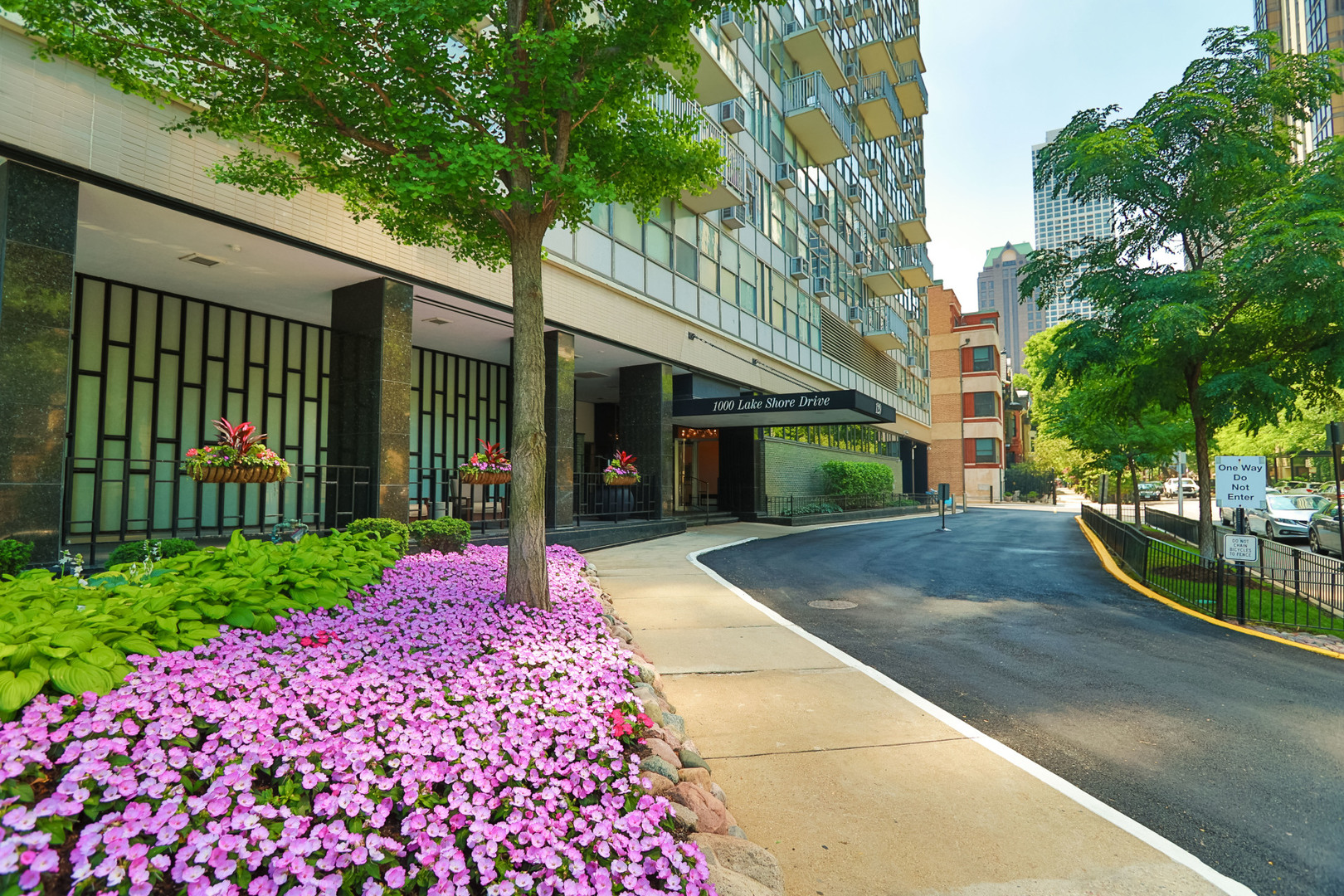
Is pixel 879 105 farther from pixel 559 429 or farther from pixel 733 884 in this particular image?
pixel 733 884

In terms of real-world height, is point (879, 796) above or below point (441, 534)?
below

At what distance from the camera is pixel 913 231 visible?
48.5 m

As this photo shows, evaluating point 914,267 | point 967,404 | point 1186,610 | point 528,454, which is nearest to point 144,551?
point 528,454

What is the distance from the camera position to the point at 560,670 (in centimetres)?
474

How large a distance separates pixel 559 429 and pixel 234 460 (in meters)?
7.66

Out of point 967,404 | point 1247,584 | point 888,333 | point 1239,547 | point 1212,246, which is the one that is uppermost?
point 888,333

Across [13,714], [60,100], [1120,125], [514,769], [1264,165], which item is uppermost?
[1120,125]

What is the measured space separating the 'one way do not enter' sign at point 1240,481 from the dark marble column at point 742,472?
Result: 15.8 m

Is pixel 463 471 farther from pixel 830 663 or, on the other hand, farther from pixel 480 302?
pixel 830 663

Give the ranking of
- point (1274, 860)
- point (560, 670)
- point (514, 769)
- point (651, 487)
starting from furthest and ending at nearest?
point (651, 487) < point (560, 670) < point (1274, 860) < point (514, 769)

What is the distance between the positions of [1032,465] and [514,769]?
82045mm

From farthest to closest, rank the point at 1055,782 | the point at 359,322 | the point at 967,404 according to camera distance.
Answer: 1. the point at 967,404
2. the point at 359,322
3. the point at 1055,782

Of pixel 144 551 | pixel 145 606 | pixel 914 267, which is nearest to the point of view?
pixel 145 606

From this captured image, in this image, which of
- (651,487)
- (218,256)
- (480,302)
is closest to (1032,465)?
(651,487)
